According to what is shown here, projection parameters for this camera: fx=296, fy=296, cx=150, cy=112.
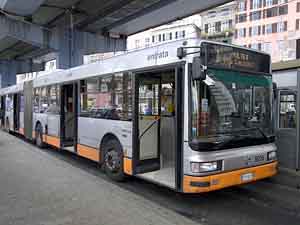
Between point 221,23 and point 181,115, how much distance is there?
205 feet

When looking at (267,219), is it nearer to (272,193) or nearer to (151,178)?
(272,193)

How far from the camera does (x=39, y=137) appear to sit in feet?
38.7

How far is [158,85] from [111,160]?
207cm

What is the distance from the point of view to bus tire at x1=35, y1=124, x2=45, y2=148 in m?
11.6

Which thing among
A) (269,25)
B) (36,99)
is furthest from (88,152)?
(269,25)

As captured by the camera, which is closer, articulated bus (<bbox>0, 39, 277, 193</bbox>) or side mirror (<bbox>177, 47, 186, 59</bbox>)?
articulated bus (<bbox>0, 39, 277, 193</bbox>)

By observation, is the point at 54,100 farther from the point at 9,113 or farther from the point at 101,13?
the point at 101,13

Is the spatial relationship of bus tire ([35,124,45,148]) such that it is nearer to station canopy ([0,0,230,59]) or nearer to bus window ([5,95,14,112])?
bus window ([5,95,14,112])

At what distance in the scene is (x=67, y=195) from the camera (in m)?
5.52

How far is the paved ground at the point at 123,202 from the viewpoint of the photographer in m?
4.50

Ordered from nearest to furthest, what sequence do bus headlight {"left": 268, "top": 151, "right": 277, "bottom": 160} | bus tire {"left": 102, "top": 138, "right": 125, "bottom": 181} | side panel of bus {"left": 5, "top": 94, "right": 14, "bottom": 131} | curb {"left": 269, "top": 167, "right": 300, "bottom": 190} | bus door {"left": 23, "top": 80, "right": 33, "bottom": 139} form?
1. bus headlight {"left": 268, "top": 151, "right": 277, "bottom": 160}
2. bus tire {"left": 102, "top": 138, "right": 125, "bottom": 181}
3. curb {"left": 269, "top": 167, "right": 300, "bottom": 190}
4. bus door {"left": 23, "top": 80, "right": 33, "bottom": 139}
5. side panel of bus {"left": 5, "top": 94, "right": 14, "bottom": 131}

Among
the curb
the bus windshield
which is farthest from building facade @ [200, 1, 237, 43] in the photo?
the bus windshield

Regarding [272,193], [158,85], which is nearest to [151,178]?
[158,85]

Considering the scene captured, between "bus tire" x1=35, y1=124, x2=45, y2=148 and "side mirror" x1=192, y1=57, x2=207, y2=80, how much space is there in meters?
8.56
